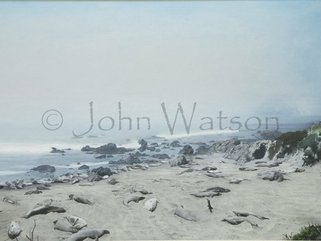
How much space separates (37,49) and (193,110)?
172 cm

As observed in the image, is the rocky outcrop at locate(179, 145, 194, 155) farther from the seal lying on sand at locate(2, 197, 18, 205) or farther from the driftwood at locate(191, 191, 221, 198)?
the seal lying on sand at locate(2, 197, 18, 205)

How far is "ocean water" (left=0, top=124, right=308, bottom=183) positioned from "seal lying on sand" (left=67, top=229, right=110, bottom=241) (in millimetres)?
698

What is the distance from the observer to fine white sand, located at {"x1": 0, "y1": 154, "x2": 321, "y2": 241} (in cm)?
398

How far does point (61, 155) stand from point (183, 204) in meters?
1.32

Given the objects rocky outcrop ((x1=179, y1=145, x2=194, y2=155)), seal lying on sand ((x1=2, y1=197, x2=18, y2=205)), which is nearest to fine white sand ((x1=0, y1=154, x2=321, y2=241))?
seal lying on sand ((x1=2, y1=197, x2=18, y2=205))

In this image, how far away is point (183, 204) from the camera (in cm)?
422

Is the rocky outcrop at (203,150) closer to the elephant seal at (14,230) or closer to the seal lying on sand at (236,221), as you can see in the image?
the seal lying on sand at (236,221)

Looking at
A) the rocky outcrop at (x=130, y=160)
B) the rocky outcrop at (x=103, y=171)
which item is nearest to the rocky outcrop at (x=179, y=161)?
the rocky outcrop at (x=130, y=160)

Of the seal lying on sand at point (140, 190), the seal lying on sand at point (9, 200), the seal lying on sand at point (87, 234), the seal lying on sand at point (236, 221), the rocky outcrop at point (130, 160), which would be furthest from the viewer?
the rocky outcrop at point (130, 160)

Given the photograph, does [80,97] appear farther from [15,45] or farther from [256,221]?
[256,221]

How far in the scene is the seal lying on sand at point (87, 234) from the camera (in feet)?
12.7

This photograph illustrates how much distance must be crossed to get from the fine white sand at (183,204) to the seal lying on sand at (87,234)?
5 cm

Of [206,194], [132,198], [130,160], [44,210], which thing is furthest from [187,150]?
[44,210]

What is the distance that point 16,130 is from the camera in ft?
14.1
